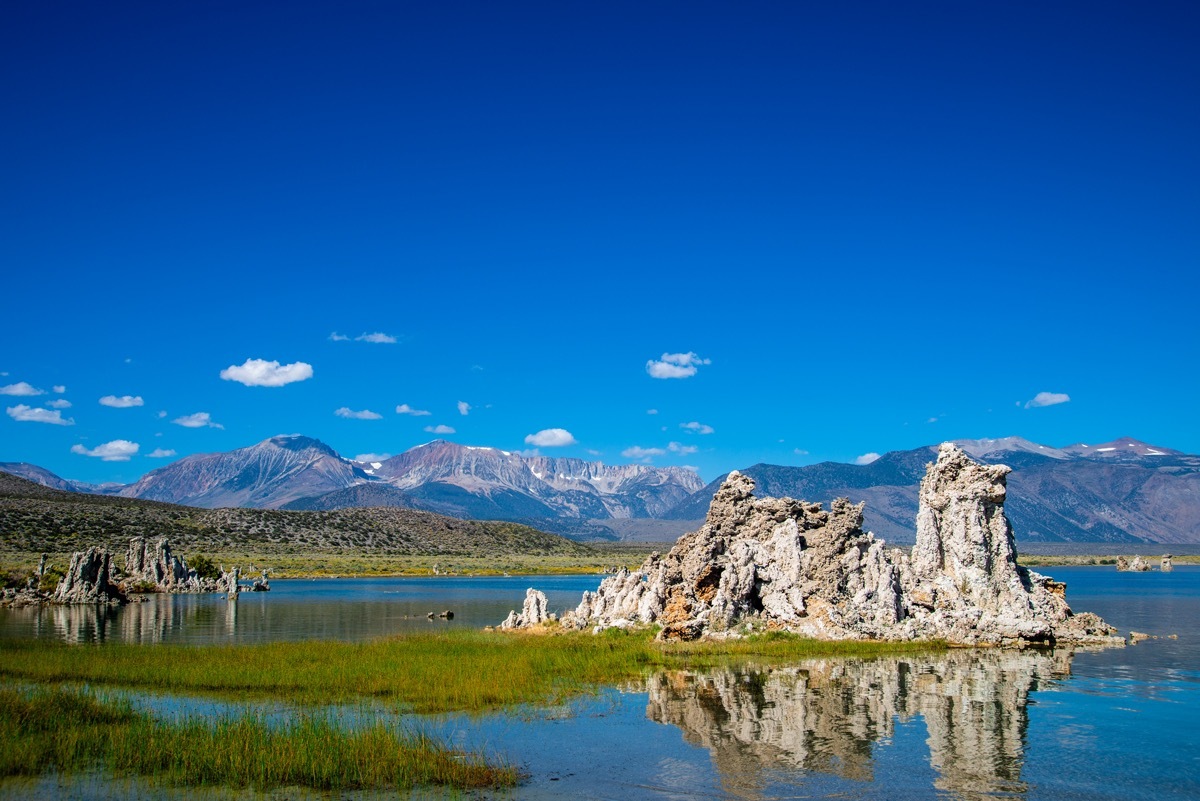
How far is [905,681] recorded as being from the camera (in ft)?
93.4

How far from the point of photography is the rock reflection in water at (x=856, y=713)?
59.5 feet

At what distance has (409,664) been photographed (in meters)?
32.0

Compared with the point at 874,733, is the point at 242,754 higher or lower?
higher

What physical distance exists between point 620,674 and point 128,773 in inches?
656

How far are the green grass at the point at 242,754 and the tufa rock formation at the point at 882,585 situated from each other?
20.6 m

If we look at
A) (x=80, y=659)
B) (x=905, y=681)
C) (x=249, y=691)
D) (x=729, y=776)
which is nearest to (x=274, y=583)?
(x=80, y=659)

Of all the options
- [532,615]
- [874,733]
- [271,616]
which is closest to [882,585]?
[532,615]

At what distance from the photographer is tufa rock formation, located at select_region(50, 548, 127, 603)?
2685 inches

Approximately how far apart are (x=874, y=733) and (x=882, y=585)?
64.9 feet

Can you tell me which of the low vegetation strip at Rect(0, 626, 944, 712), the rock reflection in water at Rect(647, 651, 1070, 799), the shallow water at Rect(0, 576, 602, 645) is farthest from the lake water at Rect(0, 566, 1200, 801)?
the shallow water at Rect(0, 576, 602, 645)

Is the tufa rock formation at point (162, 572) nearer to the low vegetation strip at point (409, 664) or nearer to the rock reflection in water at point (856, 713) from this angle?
the low vegetation strip at point (409, 664)

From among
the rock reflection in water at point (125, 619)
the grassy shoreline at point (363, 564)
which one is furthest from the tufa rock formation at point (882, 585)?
the grassy shoreline at point (363, 564)

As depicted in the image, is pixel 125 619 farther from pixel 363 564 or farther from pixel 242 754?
pixel 363 564

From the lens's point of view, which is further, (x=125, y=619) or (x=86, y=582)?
(x=86, y=582)
